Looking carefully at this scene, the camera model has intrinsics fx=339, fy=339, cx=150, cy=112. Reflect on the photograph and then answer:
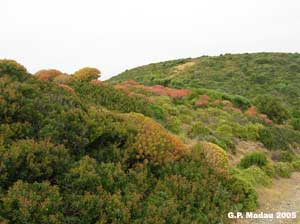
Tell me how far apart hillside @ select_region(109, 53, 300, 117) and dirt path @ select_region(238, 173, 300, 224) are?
16.0 metres

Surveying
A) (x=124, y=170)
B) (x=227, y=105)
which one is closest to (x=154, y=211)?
(x=124, y=170)

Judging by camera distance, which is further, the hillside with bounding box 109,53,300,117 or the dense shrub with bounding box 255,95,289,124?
the hillside with bounding box 109,53,300,117

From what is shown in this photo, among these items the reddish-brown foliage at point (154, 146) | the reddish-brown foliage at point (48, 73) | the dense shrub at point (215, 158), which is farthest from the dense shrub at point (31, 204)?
the reddish-brown foliage at point (48, 73)

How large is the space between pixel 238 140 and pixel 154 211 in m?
7.95

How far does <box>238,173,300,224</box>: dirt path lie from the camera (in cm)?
649

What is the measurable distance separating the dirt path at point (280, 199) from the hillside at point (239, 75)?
52.5 feet

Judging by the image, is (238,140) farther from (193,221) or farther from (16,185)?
(16,185)

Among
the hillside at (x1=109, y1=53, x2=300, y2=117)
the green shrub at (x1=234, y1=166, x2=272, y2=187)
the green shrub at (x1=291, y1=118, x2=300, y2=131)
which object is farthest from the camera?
the hillside at (x1=109, y1=53, x2=300, y2=117)

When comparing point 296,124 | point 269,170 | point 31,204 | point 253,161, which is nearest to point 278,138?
point 296,124

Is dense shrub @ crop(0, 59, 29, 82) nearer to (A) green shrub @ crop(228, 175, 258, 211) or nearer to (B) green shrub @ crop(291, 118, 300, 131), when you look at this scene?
(A) green shrub @ crop(228, 175, 258, 211)

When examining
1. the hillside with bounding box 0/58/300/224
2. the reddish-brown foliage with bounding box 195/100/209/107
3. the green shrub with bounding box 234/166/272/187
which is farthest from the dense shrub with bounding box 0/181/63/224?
the reddish-brown foliage with bounding box 195/100/209/107

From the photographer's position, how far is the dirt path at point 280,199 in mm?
6492

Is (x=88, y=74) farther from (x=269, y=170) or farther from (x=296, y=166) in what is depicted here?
(x=296, y=166)

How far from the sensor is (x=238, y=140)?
1267 centimetres
